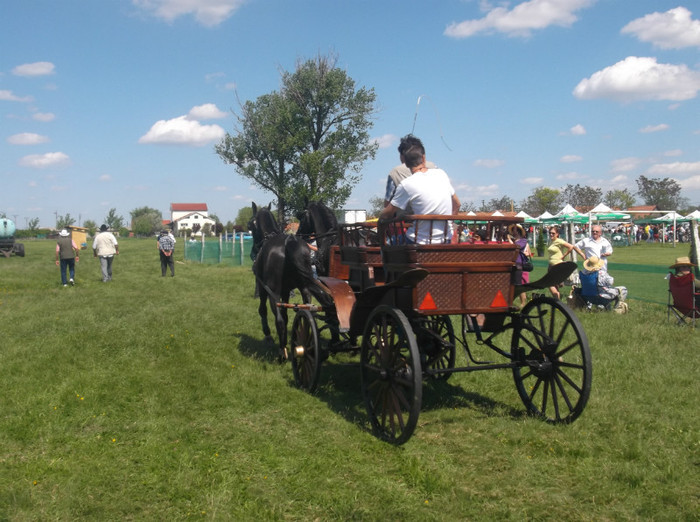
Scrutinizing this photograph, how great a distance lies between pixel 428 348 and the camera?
5.33 m

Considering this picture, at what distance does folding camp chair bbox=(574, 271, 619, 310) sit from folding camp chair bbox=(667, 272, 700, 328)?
1.51 m

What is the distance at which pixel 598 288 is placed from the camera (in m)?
10.9

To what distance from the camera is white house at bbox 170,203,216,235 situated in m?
160

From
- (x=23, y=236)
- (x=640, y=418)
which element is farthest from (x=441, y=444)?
(x=23, y=236)

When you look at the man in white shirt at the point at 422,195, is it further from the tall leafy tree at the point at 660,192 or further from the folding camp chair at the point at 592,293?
the tall leafy tree at the point at 660,192

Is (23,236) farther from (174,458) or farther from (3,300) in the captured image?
(174,458)

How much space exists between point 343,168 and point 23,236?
77680 mm

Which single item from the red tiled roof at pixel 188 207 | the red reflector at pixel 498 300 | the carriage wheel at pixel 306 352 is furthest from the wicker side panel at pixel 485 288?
the red tiled roof at pixel 188 207

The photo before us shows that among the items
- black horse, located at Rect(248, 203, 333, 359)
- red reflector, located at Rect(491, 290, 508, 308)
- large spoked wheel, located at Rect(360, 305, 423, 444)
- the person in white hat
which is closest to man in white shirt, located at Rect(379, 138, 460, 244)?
red reflector, located at Rect(491, 290, 508, 308)

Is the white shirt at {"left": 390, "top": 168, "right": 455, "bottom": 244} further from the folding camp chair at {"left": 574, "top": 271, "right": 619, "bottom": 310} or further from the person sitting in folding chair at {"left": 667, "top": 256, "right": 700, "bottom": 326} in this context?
the folding camp chair at {"left": 574, "top": 271, "right": 619, "bottom": 310}

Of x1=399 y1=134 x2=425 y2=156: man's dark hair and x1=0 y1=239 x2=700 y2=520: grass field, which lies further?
x1=399 y1=134 x2=425 y2=156: man's dark hair

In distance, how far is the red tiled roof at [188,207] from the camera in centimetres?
17312

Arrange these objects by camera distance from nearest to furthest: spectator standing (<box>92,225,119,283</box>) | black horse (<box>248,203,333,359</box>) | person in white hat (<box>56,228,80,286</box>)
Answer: black horse (<box>248,203,333,359</box>)
person in white hat (<box>56,228,80,286</box>)
spectator standing (<box>92,225,119,283</box>)

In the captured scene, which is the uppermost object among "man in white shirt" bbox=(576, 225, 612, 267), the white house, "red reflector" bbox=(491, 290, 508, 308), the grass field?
the white house
